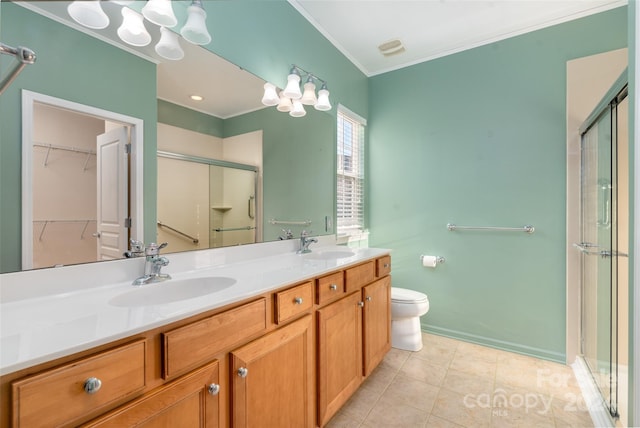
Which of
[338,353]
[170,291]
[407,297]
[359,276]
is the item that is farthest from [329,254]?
[170,291]

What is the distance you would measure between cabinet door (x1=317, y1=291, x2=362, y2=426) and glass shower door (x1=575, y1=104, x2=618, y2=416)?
4.18 ft

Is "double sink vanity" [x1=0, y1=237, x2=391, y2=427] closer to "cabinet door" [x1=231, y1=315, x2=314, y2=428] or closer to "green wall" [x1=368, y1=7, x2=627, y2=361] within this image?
"cabinet door" [x1=231, y1=315, x2=314, y2=428]

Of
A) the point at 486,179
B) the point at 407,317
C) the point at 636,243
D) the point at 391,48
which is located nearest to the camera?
the point at 636,243

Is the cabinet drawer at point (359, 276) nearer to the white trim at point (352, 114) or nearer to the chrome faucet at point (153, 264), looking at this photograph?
the chrome faucet at point (153, 264)

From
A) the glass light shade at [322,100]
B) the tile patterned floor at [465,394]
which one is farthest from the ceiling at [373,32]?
the tile patterned floor at [465,394]

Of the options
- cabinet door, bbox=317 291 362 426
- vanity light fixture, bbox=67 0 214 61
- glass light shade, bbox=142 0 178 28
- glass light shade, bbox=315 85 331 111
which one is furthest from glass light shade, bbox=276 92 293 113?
cabinet door, bbox=317 291 362 426

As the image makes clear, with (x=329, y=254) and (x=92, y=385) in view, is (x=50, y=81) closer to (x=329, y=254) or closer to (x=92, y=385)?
(x=92, y=385)

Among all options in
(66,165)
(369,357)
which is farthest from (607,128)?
(66,165)

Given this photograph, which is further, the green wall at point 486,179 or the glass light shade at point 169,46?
the green wall at point 486,179

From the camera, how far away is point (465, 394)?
1.75 meters

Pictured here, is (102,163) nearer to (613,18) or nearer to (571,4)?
(571,4)

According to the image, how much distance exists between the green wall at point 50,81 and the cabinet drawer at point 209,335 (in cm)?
59

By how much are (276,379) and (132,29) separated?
1483 millimetres

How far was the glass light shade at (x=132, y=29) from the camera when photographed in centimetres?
111
